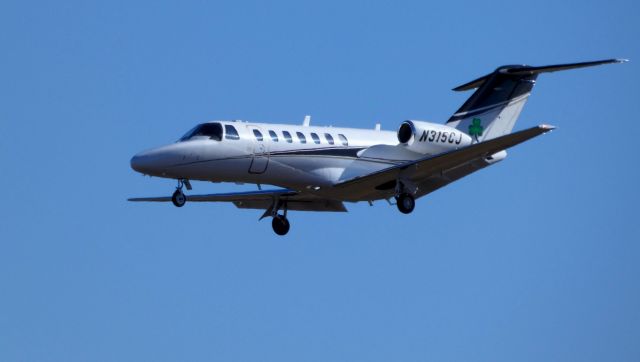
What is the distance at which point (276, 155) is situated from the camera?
28516 mm

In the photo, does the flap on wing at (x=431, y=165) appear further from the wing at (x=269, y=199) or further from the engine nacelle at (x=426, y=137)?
the wing at (x=269, y=199)

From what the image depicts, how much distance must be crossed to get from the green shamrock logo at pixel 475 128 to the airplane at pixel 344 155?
23 mm

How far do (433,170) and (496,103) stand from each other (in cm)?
374

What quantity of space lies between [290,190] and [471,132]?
194 inches

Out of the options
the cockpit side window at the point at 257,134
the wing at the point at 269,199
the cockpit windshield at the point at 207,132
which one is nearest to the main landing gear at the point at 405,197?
the wing at the point at 269,199

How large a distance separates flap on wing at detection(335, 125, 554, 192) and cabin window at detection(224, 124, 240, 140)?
9.63ft

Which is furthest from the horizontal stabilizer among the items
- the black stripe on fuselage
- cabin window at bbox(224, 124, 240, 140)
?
cabin window at bbox(224, 124, 240, 140)

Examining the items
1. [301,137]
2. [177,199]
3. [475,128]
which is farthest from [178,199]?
[475,128]

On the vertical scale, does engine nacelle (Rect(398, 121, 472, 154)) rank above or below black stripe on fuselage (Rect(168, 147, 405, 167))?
above

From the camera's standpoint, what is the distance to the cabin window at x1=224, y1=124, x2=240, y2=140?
91.9 feet

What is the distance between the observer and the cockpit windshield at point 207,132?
2795cm

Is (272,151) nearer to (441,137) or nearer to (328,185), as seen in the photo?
(328,185)

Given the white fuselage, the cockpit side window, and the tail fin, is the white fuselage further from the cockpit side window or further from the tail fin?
the tail fin

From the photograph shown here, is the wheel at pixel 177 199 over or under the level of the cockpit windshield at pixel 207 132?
under
